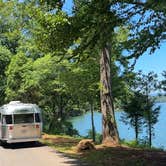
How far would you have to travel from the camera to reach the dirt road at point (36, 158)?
1723cm

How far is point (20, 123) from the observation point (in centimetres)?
2512

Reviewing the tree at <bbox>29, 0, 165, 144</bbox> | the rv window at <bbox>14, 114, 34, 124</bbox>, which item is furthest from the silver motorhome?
→ the tree at <bbox>29, 0, 165, 144</bbox>

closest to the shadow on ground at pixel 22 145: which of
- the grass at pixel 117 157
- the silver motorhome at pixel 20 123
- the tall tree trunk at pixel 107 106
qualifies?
the silver motorhome at pixel 20 123

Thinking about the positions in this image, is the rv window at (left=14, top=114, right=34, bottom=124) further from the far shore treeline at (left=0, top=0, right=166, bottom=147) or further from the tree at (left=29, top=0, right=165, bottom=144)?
the tree at (left=29, top=0, right=165, bottom=144)

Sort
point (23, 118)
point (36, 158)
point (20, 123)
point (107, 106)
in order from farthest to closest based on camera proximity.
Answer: point (23, 118), point (20, 123), point (107, 106), point (36, 158)

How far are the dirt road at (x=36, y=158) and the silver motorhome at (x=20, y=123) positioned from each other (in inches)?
27.3

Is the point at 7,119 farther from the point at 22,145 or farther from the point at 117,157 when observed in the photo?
the point at 117,157

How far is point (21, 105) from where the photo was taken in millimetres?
25922

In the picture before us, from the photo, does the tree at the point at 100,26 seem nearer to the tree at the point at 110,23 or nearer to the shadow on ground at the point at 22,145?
the tree at the point at 110,23

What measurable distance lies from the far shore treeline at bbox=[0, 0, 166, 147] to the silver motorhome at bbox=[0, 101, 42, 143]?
3.36 m

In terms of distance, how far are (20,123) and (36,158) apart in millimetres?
6283

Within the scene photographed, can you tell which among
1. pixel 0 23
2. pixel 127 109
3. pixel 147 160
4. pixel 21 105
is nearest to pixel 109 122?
pixel 21 105

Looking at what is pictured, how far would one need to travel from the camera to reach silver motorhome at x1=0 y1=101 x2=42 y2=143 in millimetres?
24828

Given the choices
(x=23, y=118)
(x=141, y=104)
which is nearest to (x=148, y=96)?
(x=141, y=104)
